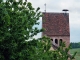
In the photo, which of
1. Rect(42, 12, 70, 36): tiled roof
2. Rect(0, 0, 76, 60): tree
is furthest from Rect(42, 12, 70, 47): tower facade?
Rect(0, 0, 76, 60): tree

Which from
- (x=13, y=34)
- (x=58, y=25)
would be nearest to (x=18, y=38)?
(x=13, y=34)

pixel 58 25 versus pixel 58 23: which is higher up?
pixel 58 23

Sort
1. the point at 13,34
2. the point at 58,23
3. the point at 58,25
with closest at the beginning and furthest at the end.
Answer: the point at 13,34 < the point at 58,25 < the point at 58,23

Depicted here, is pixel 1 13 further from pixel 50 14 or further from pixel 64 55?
pixel 50 14

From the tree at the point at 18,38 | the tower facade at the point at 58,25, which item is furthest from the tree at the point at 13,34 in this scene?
the tower facade at the point at 58,25

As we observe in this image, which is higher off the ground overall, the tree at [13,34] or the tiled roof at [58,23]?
the tree at [13,34]

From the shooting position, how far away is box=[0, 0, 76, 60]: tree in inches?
250

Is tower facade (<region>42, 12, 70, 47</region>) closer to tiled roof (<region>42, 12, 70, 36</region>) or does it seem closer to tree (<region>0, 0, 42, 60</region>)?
tiled roof (<region>42, 12, 70, 36</region>)

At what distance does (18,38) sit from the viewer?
652 centimetres

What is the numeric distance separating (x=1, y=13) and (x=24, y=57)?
105 centimetres

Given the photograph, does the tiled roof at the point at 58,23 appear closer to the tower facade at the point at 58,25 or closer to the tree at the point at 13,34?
the tower facade at the point at 58,25

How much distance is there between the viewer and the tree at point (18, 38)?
636cm

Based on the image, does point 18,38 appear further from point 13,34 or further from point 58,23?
point 58,23

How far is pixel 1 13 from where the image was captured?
602 centimetres
